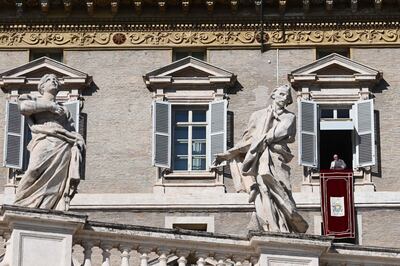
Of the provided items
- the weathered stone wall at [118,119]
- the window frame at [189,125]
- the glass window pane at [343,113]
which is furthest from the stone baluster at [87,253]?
the glass window pane at [343,113]

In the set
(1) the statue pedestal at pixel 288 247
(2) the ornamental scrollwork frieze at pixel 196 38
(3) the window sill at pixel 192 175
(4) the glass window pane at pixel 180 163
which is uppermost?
(2) the ornamental scrollwork frieze at pixel 196 38

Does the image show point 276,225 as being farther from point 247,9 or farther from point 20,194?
point 247,9

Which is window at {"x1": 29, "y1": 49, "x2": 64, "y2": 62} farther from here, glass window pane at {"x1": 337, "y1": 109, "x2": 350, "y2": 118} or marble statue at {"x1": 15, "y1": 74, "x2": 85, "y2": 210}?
marble statue at {"x1": 15, "y1": 74, "x2": 85, "y2": 210}

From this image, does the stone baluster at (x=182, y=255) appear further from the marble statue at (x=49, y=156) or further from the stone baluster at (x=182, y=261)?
the marble statue at (x=49, y=156)

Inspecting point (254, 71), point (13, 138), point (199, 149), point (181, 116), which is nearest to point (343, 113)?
point (254, 71)

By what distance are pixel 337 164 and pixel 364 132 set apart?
3.38 feet

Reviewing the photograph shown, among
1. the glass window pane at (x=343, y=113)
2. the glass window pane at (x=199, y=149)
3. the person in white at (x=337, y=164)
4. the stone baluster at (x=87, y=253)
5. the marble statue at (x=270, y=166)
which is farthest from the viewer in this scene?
the glass window pane at (x=343, y=113)

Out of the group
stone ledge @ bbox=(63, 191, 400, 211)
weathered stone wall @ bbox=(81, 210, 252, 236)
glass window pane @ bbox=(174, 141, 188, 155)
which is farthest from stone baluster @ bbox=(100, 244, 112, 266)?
glass window pane @ bbox=(174, 141, 188, 155)

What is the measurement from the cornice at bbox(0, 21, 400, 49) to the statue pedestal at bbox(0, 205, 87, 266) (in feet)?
61.0

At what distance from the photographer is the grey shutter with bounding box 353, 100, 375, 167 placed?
40656 millimetres

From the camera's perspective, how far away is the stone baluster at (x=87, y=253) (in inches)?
948

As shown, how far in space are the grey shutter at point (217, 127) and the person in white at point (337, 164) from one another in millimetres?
2385

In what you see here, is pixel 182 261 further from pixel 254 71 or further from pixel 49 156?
pixel 254 71

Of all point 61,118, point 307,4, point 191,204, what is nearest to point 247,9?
point 307,4
